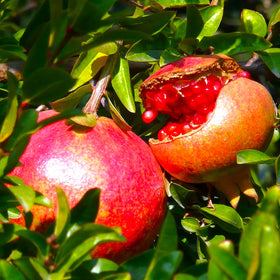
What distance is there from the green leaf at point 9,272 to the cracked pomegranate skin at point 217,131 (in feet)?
1.60

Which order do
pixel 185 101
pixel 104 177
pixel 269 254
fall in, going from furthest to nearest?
1. pixel 185 101
2. pixel 104 177
3. pixel 269 254

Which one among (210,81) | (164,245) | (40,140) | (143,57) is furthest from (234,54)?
(164,245)

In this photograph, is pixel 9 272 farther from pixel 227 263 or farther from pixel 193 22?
pixel 193 22

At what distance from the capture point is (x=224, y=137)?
3.77 feet

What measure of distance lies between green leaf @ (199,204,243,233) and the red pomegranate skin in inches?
2.9

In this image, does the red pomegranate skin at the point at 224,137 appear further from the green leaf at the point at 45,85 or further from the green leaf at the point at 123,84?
the green leaf at the point at 45,85

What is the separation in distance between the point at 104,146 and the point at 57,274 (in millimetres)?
386

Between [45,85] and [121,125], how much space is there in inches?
16.5

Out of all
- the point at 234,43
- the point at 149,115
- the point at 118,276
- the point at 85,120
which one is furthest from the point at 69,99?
the point at 118,276

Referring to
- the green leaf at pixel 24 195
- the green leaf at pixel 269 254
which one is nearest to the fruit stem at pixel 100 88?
the green leaf at pixel 24 195

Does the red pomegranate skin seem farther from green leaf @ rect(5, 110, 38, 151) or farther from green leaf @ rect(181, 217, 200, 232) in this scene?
green leaf @ rect(5, 110, 38, 151)

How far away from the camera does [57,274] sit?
819 mm

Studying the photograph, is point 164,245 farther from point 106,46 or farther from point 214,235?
point 106,46

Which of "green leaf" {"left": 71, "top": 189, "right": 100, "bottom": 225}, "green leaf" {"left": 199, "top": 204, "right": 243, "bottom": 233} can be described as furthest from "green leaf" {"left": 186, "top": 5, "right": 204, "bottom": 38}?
"green leaf" {"left": 71, "top": 189, "right": 100, "bottom": 225}
